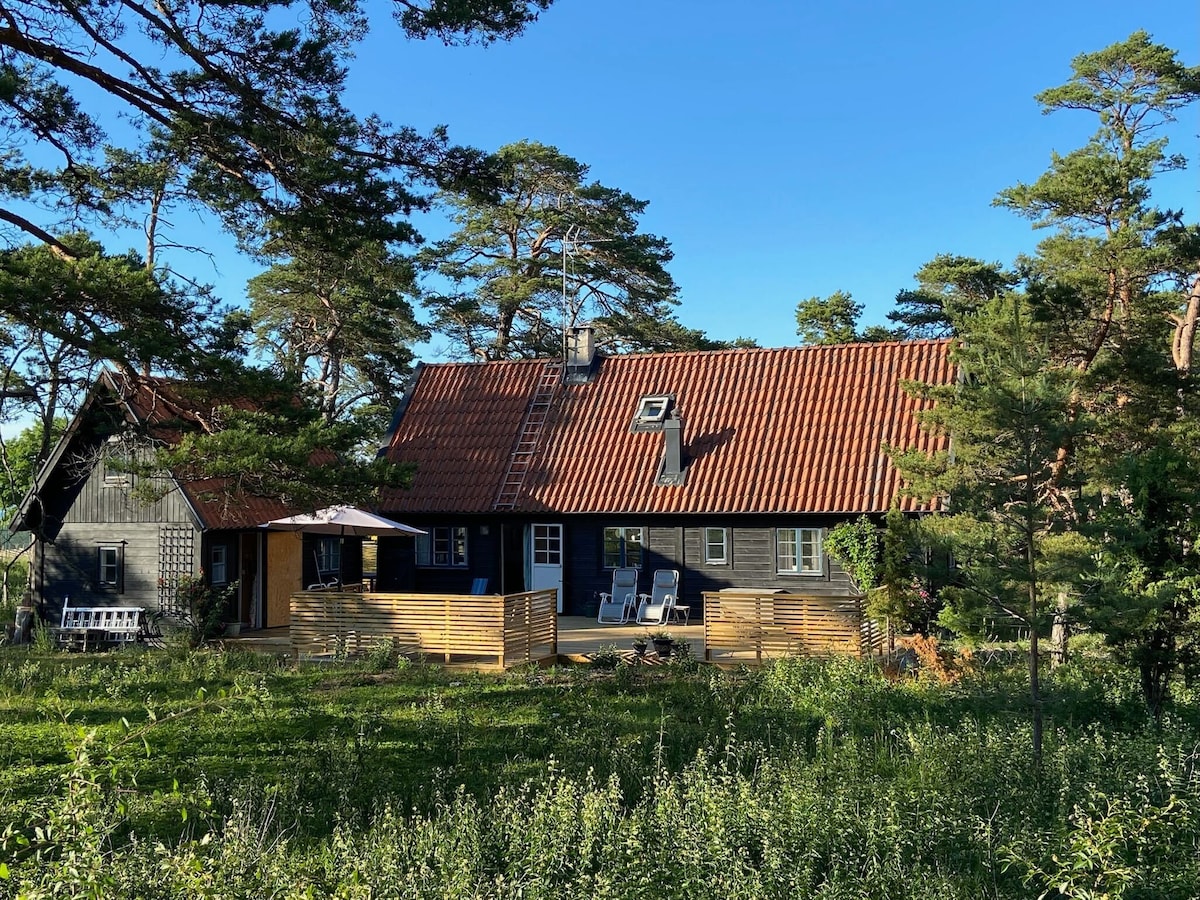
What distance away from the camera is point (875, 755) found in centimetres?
891

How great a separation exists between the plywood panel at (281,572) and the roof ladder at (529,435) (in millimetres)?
4802

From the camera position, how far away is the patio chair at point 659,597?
20562mm

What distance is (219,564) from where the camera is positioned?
20.6 meters

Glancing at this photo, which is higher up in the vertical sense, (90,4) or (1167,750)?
(90,4)

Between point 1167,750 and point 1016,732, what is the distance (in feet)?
4.61

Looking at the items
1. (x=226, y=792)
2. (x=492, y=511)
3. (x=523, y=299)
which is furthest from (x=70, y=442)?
(x=523, y=299)

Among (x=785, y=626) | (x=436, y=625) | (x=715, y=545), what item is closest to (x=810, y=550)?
(x=715, y=545)

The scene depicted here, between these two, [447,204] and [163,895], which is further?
[447,204]

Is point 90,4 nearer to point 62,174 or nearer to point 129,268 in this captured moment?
point 62,174

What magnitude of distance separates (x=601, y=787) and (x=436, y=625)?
8.30 metres

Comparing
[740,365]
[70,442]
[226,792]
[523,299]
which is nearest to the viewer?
[226,792]

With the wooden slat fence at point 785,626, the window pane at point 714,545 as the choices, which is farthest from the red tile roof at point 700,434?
the wooden slat fence at point 785,626

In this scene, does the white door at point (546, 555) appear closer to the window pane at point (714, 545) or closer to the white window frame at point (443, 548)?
the white window frame at point (443, 548)

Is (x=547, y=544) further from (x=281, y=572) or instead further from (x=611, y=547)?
(x=281, y=572)
